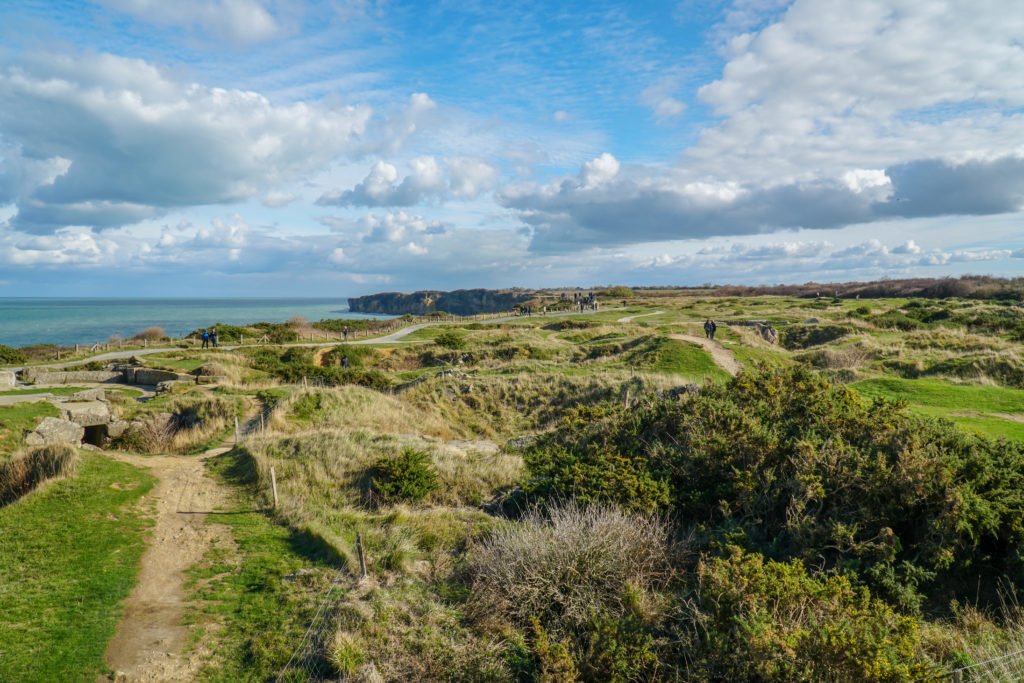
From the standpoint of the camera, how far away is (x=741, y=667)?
567 centimetres

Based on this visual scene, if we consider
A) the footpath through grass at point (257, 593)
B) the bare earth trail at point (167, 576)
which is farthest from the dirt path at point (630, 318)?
the footpath through grass at point (257, 593)

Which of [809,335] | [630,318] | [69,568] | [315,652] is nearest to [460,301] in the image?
[630,318]

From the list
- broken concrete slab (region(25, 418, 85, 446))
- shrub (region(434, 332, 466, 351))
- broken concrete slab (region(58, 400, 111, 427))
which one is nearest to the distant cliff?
shrub (region(434, 332, 466, 351))

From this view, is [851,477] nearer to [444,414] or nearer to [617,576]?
[617,576]

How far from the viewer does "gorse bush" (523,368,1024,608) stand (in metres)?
7.57

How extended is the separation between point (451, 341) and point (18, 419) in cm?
2670

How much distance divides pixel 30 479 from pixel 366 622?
9.63 metres

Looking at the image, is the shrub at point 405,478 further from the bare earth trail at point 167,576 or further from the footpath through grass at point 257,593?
the bare earth trail at point 167,576

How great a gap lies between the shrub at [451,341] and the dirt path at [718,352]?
15475 mm

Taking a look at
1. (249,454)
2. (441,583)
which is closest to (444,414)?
(249,454)

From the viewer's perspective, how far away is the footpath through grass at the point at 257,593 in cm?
709

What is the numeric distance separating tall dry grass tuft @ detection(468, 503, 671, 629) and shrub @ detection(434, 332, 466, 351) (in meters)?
31.9

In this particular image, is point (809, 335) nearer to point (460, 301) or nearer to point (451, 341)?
point (451, 341)

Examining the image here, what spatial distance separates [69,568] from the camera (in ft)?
29.9
